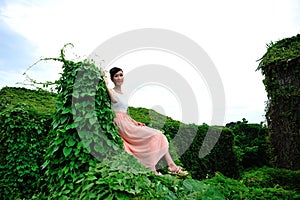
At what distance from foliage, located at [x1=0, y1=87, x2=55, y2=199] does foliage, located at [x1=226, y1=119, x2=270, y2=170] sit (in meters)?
5.91

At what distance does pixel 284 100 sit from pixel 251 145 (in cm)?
339

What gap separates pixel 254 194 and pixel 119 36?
356cm

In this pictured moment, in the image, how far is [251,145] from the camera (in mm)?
10586

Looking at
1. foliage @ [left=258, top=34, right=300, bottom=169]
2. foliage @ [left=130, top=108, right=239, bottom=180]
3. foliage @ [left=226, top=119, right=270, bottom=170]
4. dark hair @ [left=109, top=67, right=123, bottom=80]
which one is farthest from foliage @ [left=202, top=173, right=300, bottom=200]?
foliage @ [left=226, top=119, right=270, bottom=170]

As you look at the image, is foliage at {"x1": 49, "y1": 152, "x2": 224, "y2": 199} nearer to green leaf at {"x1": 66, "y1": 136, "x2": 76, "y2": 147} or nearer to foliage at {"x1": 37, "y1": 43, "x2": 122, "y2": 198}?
foliage at {"x1": 37, "y1": 43, "x2": 122, "y2": 198}

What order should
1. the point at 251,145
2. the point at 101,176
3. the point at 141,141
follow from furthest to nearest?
the point at 251,145, the point at 141,141, the point at 101,176

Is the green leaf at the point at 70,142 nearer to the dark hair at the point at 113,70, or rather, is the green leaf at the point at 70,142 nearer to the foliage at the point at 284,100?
the dark hair at the point at 113,70

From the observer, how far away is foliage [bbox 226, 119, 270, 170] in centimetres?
1001

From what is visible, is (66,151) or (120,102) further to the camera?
(120,102)

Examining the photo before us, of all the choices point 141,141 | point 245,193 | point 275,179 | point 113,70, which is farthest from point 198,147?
point 245,193

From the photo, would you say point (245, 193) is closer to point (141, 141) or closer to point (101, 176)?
point (101, 176)

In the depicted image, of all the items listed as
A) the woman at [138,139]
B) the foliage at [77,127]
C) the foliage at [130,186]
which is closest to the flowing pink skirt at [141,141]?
the woman at [138,139]

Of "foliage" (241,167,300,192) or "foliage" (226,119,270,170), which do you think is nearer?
"foliage" (241,167,300,192)

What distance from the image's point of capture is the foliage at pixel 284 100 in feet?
24.0
